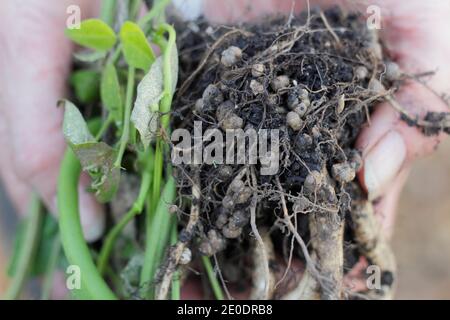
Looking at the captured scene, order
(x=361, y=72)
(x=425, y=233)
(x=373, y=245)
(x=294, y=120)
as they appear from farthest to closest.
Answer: (x=425, y=233)
(x=373, y=245)
(x=361, y=72)
(x=294, y=120)

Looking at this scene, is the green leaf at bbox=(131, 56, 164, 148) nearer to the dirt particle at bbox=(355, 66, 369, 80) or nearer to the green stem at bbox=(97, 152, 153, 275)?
the green stem at bbox=(97, 152, 153, 275)

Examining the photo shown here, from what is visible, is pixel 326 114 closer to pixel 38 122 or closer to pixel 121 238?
pixel 121 238

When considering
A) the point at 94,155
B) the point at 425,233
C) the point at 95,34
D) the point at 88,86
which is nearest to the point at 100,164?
the point at 94,155

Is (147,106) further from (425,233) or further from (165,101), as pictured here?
(425,233)

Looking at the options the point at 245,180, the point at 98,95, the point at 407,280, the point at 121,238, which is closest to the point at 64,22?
the point at 98,95

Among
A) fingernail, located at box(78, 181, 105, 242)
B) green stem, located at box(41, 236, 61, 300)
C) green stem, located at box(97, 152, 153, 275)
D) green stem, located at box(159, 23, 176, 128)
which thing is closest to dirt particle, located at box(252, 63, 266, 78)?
green stem, located at box(159, 23, 176, 128)

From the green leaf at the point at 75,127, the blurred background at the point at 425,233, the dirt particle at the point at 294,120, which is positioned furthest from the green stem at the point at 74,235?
the blurred background at the point at 425,233
